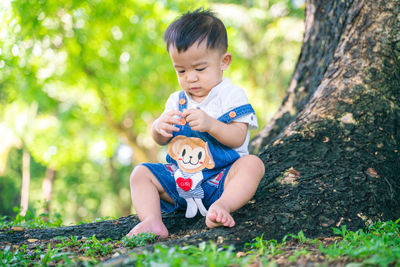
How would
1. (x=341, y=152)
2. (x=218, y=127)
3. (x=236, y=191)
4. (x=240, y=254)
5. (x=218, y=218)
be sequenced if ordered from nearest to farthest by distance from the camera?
(x=240, y=254) → (x=218, y=218) → (x=236, y=191) → (x=218, y=127) → (x=341, y=152)

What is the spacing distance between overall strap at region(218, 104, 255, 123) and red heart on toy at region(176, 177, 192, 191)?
1.58ft

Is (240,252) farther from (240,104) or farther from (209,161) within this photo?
(240,104)

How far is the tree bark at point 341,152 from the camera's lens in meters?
2.29

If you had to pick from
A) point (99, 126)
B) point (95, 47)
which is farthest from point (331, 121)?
point (99, 126)

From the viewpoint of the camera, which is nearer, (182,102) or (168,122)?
(168,122)

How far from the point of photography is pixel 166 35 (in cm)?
271

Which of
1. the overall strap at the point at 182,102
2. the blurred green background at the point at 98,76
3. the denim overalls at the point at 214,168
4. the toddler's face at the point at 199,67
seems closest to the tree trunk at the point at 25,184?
the blurred green background at the point at 98,76

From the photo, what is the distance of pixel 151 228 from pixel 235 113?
3.09ft

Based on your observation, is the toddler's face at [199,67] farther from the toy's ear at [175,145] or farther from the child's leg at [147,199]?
the child's leg at [147,199]

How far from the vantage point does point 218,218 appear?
212 cm

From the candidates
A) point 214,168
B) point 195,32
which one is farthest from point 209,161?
point 195,32

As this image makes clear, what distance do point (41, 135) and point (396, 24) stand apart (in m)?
9.66

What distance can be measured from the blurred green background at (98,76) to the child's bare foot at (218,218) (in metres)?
5.61

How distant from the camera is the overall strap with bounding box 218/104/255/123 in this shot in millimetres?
2584
